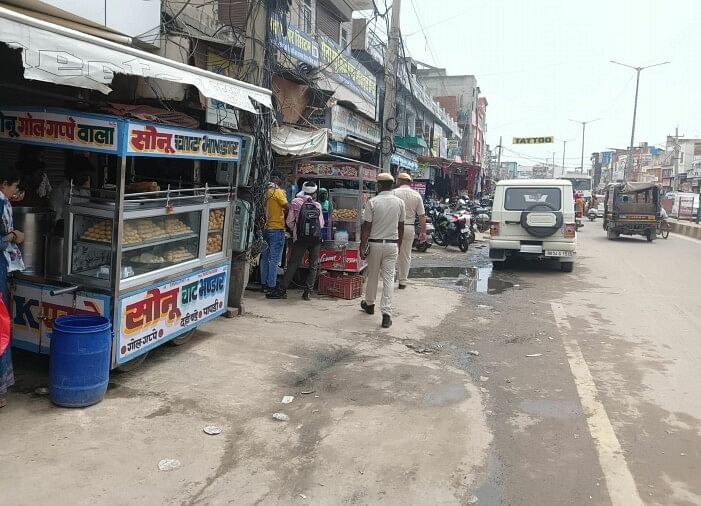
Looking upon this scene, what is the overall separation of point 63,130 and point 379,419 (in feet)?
10.7

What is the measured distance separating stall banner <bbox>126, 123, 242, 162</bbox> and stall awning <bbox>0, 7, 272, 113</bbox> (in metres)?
0.42

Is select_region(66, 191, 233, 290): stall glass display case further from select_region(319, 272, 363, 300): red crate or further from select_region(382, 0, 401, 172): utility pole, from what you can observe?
select_region(382, 0, 401, 172): utility pole

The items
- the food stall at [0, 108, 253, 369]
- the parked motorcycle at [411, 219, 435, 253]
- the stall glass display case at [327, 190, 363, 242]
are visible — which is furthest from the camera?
the parked motorcycle at [411, 219, 435, 253]

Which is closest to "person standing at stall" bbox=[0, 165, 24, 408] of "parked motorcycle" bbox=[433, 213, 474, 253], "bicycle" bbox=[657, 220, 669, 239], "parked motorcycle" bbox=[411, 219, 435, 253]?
"parked motorcycle" bbox=[411, 219, 435, 253]

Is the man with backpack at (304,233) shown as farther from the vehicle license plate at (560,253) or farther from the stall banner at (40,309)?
the vehicle license plate at (560,253)

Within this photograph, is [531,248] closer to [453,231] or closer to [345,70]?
[453,231]

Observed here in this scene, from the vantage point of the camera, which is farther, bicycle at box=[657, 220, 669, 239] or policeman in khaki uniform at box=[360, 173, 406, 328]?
bicycle at box=[657, 220, 669, 239]

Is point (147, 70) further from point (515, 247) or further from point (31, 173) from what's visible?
point (515, 247)

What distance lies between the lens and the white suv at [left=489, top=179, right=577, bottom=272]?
11477mm

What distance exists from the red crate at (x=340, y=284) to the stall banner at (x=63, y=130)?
4.66 m

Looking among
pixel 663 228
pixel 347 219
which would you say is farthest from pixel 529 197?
pixel 663 228

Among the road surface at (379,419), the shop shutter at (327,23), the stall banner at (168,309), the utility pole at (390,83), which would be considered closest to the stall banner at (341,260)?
the road surface at (379,419)

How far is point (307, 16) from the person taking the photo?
14.3 meters

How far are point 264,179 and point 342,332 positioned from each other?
2225 millimetres
